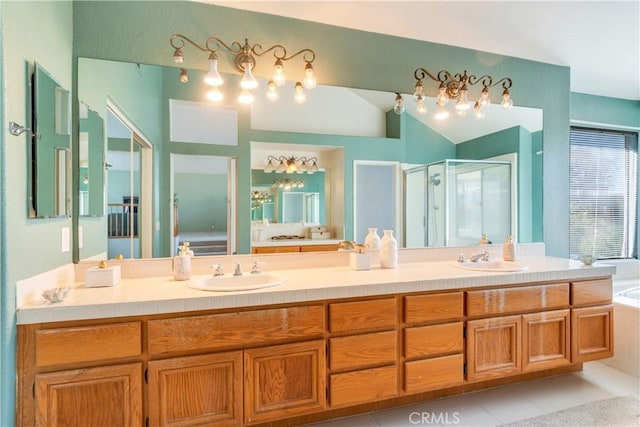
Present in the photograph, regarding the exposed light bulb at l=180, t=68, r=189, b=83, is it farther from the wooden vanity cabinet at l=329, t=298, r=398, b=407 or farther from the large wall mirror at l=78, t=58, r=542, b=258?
the wooden vanity cabinet at l=329, t=298, r=398, b=407

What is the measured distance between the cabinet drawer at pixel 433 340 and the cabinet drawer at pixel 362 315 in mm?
155

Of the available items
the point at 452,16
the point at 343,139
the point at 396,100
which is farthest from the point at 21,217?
the point at 452,16

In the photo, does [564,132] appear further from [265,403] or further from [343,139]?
[265,403]

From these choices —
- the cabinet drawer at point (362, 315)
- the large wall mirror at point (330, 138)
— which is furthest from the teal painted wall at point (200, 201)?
the cabinet drawer at point (362, 315)

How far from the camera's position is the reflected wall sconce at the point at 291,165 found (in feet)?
7.54

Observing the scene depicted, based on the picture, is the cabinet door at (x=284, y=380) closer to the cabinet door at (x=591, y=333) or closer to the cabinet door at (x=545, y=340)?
the cabinet door at (x=545, y=340)

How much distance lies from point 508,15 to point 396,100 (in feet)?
2.92

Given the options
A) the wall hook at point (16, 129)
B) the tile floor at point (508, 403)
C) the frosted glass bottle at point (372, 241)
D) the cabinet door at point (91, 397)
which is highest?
the wall hook at point (16, 129)

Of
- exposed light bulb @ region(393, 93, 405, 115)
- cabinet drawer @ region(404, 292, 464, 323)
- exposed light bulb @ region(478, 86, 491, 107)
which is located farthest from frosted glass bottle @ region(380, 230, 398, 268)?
exposed light bulb @ region(478, 86, 491, 107)

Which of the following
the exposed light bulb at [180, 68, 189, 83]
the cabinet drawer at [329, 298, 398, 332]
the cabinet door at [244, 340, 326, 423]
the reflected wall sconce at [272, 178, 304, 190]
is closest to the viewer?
the cabinet door at [244, 340, 326, 423]

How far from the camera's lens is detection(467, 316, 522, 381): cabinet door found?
6.47 feet

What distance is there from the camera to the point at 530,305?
2098mm

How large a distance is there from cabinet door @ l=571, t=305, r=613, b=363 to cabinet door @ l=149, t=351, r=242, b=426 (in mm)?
2197

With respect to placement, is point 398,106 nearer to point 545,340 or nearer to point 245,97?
point 245,97
